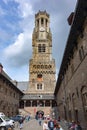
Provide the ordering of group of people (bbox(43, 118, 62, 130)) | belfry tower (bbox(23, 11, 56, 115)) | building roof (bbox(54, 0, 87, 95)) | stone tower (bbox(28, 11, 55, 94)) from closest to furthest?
building roof (bbox(54, 0, 87, 95))
group of people (bbox(43, 118, 62, 130))
belfry tower (bbox(23, 11, 56, 115))
stone tower (bbox(28, 11, 55, 94))

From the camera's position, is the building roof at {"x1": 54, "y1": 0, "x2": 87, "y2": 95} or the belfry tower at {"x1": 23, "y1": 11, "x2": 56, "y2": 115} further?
the belfry tower at {"x1": 23, "y1": 11, "x2": 56, "y2": 115}

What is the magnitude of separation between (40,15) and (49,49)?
1990cm

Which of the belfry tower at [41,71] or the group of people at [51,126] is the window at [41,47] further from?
the group of people at [51,126]

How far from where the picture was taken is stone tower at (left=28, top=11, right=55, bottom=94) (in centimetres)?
5934

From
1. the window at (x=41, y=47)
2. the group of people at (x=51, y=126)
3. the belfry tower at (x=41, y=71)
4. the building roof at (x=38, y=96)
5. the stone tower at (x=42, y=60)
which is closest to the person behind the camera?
the group of people at (x=51, y=126)

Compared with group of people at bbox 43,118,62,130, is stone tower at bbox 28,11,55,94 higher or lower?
higher

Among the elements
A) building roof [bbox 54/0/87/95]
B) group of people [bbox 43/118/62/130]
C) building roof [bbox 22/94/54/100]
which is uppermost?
building roof [bbox 54/0/87/95]

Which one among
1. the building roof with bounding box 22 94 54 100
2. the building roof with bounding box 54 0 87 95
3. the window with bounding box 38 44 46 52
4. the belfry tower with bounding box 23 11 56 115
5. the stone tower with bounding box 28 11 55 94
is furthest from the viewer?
the window with bounding box 38 44 46 52

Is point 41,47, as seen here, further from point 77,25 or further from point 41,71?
point 77,25

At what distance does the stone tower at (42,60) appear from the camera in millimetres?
59344

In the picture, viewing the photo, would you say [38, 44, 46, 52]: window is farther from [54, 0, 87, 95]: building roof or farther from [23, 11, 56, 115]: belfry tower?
[54, 0, 87, 95]: building roof

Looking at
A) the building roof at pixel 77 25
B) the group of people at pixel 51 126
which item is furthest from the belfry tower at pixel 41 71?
the building roof at pixel 77 25

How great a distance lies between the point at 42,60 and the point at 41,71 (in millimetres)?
5641

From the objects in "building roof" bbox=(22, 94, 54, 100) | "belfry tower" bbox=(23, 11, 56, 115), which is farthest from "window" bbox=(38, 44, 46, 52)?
"building roof" bbox=(22, 94, 54, 100)
